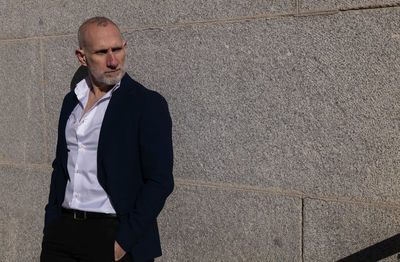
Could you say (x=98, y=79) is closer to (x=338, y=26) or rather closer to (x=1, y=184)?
(x=338, y=26)

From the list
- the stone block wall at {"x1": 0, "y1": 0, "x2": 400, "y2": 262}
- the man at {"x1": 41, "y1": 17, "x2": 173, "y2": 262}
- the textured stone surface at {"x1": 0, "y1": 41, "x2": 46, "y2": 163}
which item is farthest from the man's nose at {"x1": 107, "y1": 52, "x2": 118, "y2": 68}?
the textured stone surface at {"x1": 0, "y1": 41, "x2": 46, "y2": 163}

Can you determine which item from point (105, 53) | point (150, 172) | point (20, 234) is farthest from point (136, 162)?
point (20, 234)

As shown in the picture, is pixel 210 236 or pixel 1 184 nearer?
pixel 210 236

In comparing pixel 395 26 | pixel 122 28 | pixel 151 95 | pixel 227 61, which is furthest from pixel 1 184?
pixel 395 26

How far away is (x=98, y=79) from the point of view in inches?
123

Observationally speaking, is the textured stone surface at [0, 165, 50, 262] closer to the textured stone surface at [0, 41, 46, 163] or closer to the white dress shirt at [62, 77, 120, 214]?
the textured stone surface at [0, 41, 46, 163]

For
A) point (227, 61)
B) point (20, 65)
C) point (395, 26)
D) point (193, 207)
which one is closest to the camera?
point (395, 26)

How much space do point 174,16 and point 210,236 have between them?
156 cm

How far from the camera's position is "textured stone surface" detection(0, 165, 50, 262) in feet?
14.3

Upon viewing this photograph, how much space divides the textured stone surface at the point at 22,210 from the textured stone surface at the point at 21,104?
15 centimetres

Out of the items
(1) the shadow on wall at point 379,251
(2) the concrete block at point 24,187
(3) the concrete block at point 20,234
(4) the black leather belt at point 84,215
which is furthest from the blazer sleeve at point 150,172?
(3) the concrete block at point 20,234

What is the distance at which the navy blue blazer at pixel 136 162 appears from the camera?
293cm

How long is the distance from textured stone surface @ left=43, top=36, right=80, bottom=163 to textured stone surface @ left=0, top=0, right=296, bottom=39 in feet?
0.35

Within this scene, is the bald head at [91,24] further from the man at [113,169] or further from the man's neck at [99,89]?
the man's neck at [99,89]
